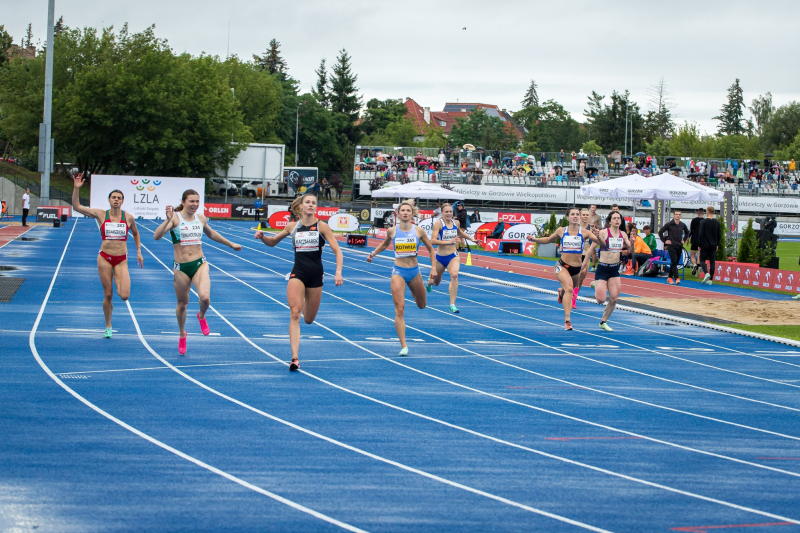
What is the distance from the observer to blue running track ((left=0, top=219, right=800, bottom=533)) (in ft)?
15.1

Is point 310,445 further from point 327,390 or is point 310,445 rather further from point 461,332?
point 461,332

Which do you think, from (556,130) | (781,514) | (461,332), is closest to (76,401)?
(781,514)

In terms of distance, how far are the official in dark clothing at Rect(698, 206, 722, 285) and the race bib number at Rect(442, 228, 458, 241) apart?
10163 millimetres


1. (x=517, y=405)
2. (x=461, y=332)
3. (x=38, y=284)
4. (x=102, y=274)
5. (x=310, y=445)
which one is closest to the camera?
(x=310, y=445)

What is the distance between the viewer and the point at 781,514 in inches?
186

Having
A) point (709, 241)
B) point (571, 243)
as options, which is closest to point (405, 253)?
point (571, 243)

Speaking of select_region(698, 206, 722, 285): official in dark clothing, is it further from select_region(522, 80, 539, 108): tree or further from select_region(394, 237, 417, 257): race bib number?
select_region(522, 80, 539, 108): tree

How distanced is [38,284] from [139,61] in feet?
159

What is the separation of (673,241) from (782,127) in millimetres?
79340

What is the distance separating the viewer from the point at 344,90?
10031 centimetres

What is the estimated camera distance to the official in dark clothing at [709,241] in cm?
2191

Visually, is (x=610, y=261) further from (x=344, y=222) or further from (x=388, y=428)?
(x=344, y=222)

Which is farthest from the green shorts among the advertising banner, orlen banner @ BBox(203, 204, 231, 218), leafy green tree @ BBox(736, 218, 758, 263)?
orlen banner @ BBox(203, 204, 231, 218)

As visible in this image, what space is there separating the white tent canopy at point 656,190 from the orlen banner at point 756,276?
2250mm
